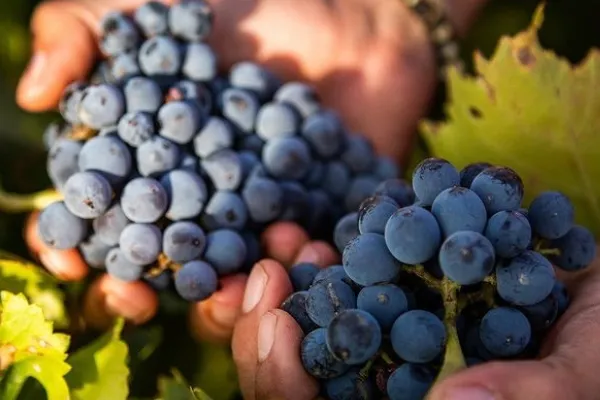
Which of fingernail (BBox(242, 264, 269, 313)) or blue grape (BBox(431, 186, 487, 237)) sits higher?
blue grape (BBox(431, 186, 487, 237))

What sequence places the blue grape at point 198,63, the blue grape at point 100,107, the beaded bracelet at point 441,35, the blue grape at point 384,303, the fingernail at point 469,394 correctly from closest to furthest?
1. the fingernail at point 469,394
2. the blue grape at point 384,303
3. the blue grape at point 100,107
4. the blue grape at point 198,63
5. the beaded bracelet at point 441,35

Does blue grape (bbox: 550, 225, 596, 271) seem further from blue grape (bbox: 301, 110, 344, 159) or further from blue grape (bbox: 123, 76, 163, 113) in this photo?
blue grape (bbox: 123, 76, 163, 113)

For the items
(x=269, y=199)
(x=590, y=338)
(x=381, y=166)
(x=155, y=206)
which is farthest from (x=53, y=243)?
(x=590, y=338)

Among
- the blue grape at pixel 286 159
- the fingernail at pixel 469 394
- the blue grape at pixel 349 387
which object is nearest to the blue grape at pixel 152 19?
the blue grape at pixel 286 159

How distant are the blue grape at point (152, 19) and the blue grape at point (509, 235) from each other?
1.71ft

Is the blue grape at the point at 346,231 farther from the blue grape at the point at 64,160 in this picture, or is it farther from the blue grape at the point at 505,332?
the blue grape at the point at 64,160

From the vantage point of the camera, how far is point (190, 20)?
35.6 inches

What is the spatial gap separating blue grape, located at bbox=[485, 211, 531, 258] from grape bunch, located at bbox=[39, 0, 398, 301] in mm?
311

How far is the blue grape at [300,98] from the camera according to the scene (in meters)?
0.95

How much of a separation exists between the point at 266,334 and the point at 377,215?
145 millimetres

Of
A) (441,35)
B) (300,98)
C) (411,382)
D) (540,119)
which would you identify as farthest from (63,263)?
(441,35)

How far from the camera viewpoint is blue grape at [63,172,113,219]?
0.75 meters

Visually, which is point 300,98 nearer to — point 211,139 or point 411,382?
point 211,139

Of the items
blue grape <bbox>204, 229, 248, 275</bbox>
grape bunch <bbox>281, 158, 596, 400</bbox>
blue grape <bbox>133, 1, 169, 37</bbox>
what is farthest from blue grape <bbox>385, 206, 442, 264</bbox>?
blue grape <bbox>133, 1, 169, 37</bbox>
